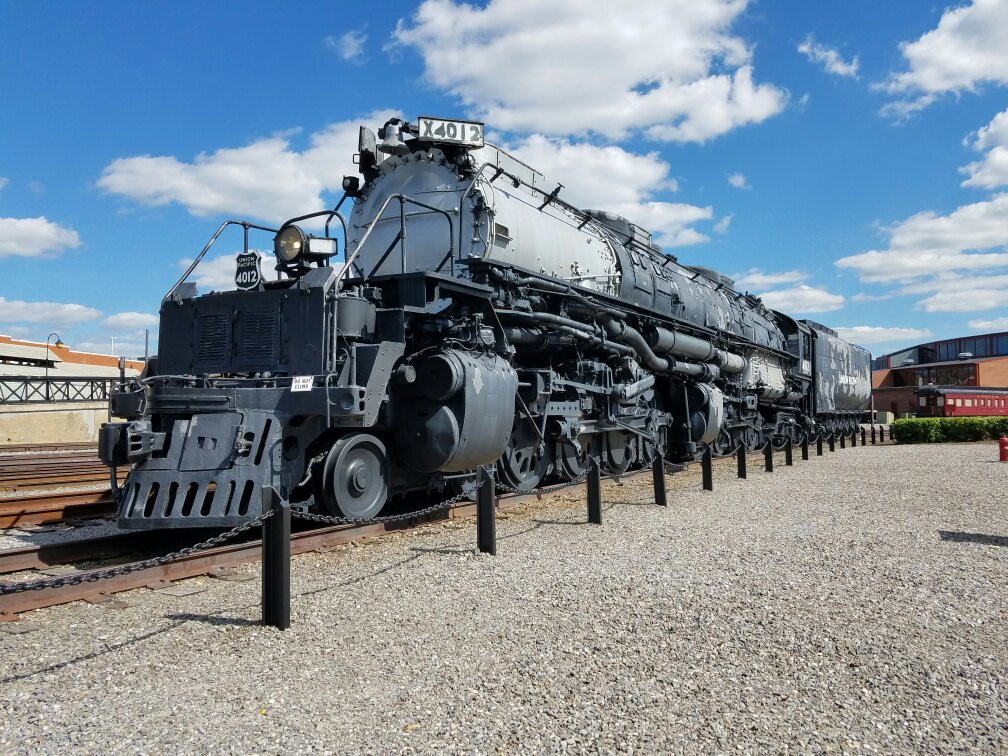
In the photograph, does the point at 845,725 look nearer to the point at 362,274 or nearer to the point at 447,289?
the point at 447,289

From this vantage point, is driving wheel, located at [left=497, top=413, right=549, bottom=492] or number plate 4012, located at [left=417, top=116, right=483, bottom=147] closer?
number plate 4012, located at [left=417, top=116, right=483, bottom=147]

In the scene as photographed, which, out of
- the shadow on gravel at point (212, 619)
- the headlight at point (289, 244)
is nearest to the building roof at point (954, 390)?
the headlight at point (289, 244)

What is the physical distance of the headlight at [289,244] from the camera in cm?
790

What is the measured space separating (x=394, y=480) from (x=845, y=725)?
5460 millimetres

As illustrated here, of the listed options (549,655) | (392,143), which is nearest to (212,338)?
(392,143)

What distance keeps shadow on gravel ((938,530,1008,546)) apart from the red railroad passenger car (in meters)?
34.9

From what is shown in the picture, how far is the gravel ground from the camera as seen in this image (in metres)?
3.36

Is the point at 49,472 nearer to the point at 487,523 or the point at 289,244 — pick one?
the point at 289,244

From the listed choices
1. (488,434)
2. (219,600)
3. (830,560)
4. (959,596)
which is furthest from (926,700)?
(488,434)

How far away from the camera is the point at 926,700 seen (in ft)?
12.0

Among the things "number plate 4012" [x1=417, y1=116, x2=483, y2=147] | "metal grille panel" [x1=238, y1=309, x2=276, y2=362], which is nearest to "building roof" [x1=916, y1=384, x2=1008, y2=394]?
"number plate 4012" [x1=417, y1=116, x2=483, y2=147]

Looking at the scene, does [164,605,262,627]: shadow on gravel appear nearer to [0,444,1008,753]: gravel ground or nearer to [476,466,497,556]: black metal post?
[0,444,1008,753]: gravel ground

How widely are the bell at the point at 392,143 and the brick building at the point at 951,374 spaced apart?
5126cm

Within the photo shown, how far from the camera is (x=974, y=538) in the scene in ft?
25.8
